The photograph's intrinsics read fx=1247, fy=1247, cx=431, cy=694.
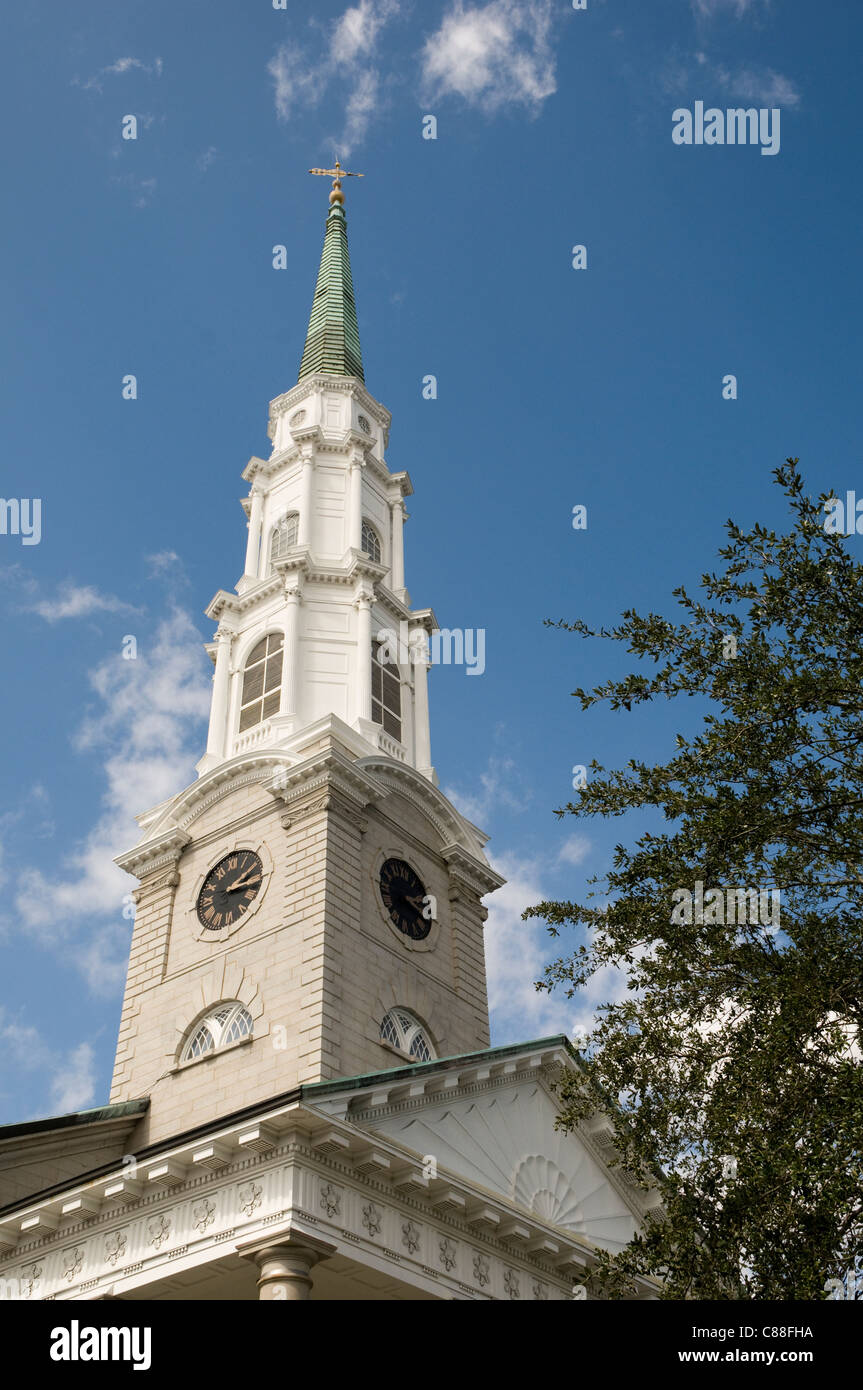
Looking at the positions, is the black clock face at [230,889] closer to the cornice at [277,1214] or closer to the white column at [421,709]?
the white column at [421,709]

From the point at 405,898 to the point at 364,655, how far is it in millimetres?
7934

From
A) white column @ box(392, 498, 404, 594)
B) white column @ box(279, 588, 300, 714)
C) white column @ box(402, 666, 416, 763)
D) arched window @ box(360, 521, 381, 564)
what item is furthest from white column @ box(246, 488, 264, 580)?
white column @ box(402, 666, 416, 763)

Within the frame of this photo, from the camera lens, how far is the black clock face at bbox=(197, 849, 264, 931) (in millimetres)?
31078

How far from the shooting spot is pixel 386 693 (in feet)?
125

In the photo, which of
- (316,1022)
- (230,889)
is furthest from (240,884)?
(316,1022)

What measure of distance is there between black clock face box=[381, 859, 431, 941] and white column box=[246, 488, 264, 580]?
1303 cm

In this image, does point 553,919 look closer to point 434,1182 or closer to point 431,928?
point 434,1182

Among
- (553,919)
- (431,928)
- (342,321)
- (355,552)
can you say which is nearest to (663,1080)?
(553,919)

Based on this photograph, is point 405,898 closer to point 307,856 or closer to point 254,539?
point 307,856

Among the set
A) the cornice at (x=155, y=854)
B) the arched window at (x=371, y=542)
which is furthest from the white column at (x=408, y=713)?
the cornice at (x=155, y=854)

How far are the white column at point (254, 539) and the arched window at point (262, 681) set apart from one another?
3.92m

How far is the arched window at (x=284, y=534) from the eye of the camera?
41750 mm

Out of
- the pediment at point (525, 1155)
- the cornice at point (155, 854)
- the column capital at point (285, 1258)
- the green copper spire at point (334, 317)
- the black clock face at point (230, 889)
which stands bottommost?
the column capital at point (285, 1258)

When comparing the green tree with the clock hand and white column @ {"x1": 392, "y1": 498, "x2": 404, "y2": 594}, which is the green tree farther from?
white column @ {"x1": 392, "y1": 498, "x2": 404, "y2": 594}
